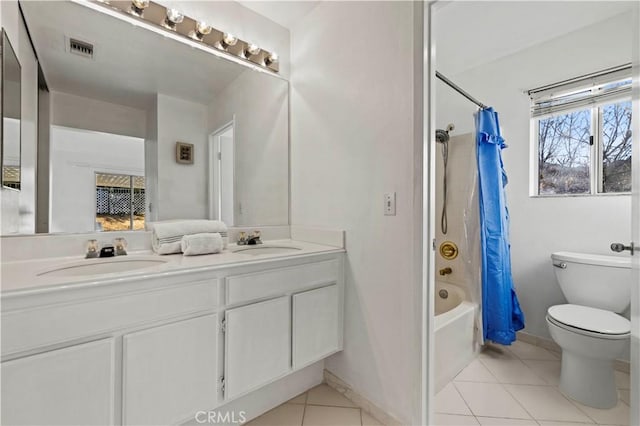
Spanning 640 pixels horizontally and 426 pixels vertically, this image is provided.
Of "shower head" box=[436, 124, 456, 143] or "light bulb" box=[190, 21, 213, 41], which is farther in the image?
"shower head" box=[436, 124, 456, 143]

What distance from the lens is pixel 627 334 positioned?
1.45m

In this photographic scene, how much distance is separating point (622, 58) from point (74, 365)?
3.33 metres

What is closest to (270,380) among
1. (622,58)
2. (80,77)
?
(80,77)

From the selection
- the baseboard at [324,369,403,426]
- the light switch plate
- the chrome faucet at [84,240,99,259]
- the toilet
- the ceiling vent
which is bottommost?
the baseboard at [324,369,403,426]

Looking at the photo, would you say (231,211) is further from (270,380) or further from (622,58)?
(622,58)

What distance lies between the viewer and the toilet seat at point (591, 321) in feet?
4.83

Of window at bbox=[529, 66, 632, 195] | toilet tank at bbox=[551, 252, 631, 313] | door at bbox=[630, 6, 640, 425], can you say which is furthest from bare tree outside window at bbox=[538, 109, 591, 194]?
door at bbox=[630, 6, 640, 425]

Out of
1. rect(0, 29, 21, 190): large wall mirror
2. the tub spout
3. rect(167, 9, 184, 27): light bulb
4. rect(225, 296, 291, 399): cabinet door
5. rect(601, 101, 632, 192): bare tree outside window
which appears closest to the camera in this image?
rect(0, 29, 21, 190): large wall mirror

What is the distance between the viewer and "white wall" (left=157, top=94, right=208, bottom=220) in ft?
5.11

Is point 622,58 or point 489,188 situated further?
point 489,188

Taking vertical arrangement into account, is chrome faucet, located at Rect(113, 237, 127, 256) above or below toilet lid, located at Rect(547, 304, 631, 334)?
above

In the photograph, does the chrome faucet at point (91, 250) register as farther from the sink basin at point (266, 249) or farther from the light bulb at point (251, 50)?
the light bulb at point (251, 50)

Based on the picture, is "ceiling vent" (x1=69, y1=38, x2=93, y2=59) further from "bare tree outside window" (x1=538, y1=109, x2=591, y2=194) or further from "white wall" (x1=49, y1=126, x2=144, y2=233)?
"bare tree outside window" (x1=538, y1=109, x2=591, y2=194)

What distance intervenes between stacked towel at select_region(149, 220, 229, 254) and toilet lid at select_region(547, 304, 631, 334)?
2115mm
